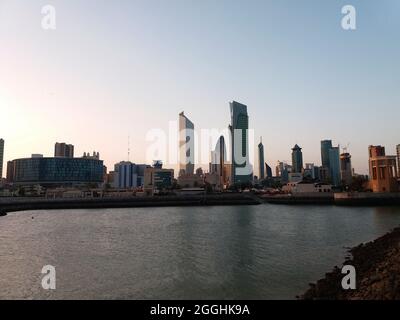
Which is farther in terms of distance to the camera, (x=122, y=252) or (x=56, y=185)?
(x=56, y=185)

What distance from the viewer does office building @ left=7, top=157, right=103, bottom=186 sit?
14188cm

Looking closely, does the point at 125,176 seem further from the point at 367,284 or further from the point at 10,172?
the point at 367,284

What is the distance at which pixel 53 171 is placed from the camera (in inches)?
5620

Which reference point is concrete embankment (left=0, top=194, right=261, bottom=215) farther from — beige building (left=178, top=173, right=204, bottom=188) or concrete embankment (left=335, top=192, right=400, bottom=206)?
beige building (left=178, top=173, right=204, bottom=188)

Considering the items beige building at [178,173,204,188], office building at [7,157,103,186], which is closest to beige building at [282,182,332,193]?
beige building at [178,173,204,188]

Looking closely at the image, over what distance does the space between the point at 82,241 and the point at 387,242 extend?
74.2 ft

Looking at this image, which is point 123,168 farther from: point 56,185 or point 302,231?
point 302,231

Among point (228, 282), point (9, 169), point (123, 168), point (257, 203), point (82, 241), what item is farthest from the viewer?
point (123, 168)

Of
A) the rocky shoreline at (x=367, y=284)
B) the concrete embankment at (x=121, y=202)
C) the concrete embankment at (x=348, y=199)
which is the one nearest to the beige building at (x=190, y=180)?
the concrete embankment at (x=121, y=202)

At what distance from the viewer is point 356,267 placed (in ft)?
53.4

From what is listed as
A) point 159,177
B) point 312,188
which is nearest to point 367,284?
point 312,188

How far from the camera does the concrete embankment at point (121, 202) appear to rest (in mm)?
75375

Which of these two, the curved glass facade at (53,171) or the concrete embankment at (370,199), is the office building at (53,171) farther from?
the concrete embankment at (370,199)

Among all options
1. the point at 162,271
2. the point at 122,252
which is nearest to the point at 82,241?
the point at 122,252
